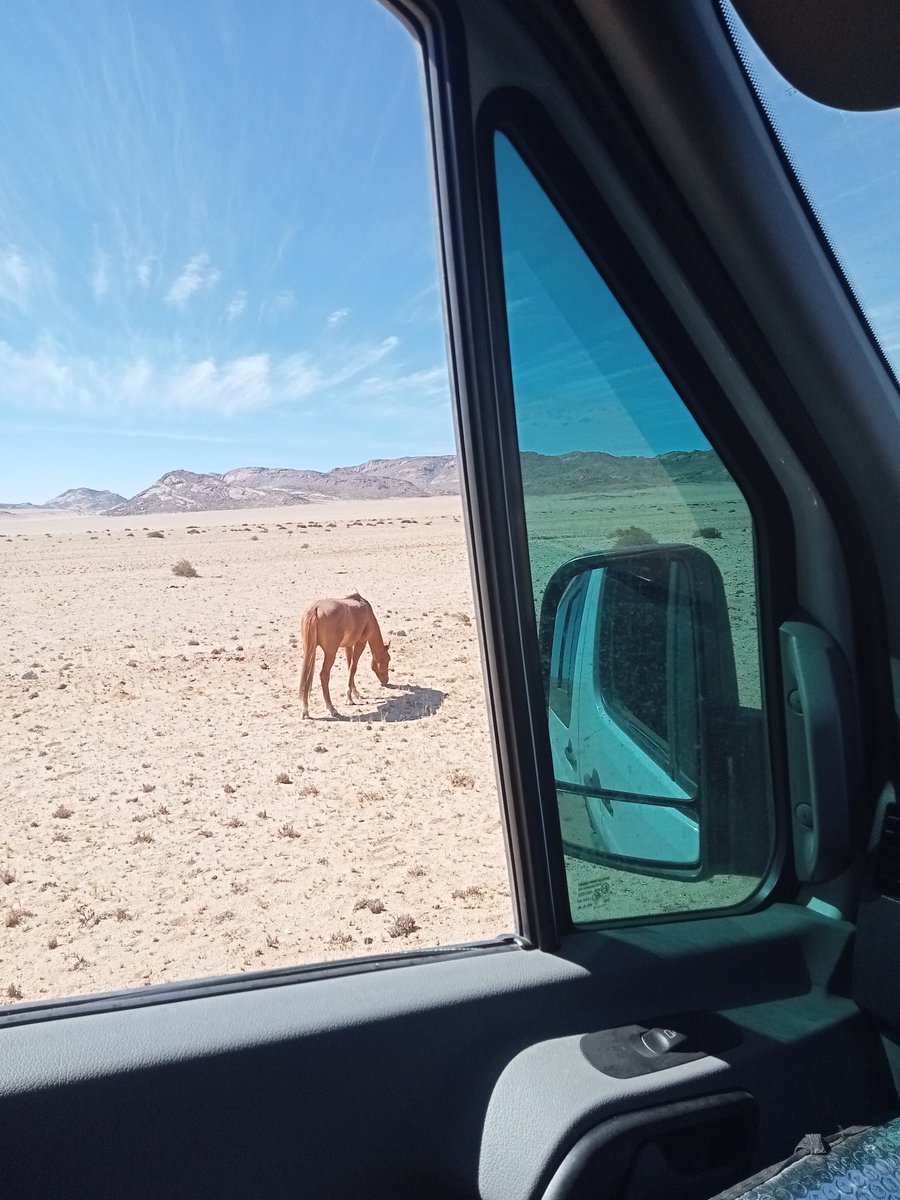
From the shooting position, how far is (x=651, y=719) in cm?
188

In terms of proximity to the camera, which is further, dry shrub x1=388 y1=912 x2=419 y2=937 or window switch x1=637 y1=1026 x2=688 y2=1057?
dry shrub x1=388 y1=912 x2=419 y2=937

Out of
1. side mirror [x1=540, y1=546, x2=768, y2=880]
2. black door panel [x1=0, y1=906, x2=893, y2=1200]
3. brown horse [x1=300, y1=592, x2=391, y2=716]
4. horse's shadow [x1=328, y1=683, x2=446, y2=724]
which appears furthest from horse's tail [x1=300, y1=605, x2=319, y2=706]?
black door panel [x1=0, y1=906, x2=893, y2=1200]

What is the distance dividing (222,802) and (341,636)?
5173mm

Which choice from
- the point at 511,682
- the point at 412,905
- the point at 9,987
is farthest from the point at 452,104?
the point at 412,905

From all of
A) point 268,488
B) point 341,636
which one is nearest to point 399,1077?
point 341,636

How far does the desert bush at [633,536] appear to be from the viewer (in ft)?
5.75

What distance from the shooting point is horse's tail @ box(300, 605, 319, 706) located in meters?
9.65

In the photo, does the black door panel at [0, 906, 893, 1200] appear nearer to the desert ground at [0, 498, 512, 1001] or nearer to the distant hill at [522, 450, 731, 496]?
the desert ground at [0, 498, 512, 1001]

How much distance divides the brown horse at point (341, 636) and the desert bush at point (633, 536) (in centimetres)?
831

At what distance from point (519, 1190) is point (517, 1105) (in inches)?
5.1

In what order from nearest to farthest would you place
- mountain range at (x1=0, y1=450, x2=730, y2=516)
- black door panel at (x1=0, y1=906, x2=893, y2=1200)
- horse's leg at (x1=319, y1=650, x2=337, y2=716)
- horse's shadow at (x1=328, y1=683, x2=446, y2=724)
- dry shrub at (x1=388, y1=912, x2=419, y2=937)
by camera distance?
black door panel at (x1=0, y1=906, x2=893, y2=1200), dry shrub at (x1=388, y1=912, x2=419, y2=937), horse's shadow at (x1=328, y1=683, x2=446, y2=724), horse's leg at (x1=319, y1=650, x2=337, y2=716), mountain range at (x1=0, y1=450, x2=730, y2=516)

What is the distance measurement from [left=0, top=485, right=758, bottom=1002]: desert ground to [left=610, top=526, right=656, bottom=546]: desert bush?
2cm

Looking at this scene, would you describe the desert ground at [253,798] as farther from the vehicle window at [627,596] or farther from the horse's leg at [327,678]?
the horse's leg at [327,678]

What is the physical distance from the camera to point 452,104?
5.12 ft
